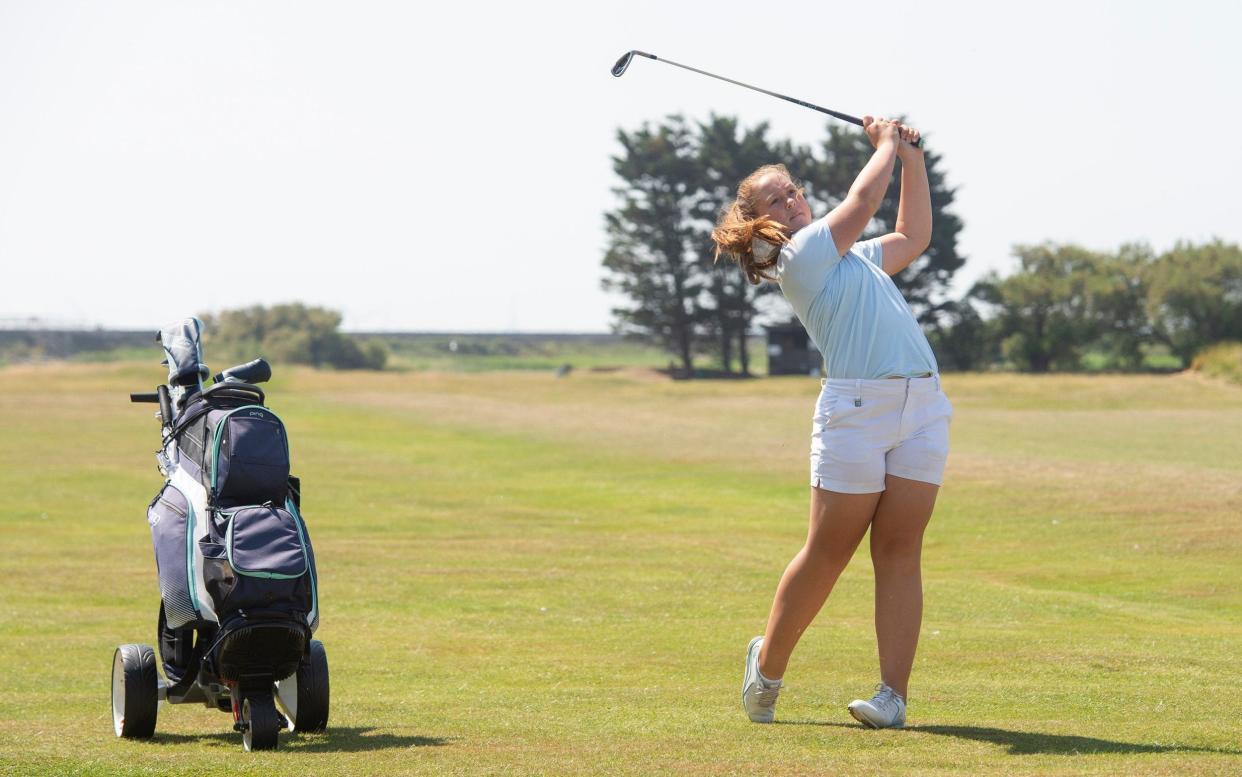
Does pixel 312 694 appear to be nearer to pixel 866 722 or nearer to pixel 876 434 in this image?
pixel 866 722

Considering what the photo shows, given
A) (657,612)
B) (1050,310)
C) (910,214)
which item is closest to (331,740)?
(910,214)

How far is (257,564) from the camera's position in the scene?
19.7 feet

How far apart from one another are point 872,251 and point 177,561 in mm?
2961

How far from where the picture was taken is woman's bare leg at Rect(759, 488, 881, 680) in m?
6.14

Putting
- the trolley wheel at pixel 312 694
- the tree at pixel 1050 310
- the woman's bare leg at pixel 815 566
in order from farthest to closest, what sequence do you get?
the tree at pixel 1050 310, the trolley wheel at pixel 312 694, the woman's bare leg at pixel 815 566

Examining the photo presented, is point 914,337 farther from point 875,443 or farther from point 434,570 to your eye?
point 434,570

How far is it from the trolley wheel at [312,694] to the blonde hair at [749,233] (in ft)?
7.45

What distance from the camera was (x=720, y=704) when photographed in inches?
286

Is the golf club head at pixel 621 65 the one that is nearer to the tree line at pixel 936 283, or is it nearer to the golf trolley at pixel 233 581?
the golf trolley at pixel 233 581

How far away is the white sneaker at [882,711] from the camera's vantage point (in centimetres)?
617

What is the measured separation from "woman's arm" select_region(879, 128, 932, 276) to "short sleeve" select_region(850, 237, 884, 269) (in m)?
0.02

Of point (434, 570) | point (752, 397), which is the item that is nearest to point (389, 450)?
point (434, 570)

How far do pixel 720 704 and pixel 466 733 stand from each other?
1.28 metres

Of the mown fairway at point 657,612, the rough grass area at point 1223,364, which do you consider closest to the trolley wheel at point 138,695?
the mown fairway at point 657,612
